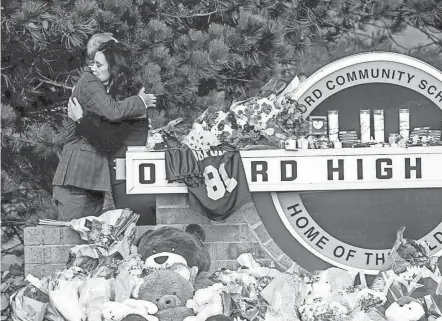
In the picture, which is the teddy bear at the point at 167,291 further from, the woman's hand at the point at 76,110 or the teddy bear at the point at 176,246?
the woman's hand at the point at 76,110

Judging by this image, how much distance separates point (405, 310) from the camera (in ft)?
17.3

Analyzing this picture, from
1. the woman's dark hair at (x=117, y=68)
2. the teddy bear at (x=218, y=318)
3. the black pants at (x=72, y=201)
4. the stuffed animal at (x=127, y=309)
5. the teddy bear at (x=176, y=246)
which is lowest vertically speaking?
the teddy bear at (x=218, y=318)

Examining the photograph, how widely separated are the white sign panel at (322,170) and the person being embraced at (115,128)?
0.52 feet

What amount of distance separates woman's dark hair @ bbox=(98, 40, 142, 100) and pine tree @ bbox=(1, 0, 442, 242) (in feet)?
3.45

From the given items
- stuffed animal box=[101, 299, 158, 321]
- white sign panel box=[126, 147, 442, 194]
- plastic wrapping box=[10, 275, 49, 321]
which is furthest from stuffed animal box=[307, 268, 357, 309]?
plastic wrapping box=[10, 275, 49, 321]

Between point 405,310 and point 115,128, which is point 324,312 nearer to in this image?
point 405,310

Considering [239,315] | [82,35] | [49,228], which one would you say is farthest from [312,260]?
[82,35]

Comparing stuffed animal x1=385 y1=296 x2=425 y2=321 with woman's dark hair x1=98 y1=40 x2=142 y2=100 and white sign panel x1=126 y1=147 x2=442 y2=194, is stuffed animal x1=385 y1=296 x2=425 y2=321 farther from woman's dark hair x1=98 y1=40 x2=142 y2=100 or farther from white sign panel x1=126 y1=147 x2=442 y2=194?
woman's dark hair x1=98 y1=40 x2=142 y2=100

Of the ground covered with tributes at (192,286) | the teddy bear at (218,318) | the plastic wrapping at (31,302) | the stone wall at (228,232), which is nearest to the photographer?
the teddy bear at (218,318)

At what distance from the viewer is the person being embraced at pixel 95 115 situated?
6.03m

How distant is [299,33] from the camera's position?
8.14 meters

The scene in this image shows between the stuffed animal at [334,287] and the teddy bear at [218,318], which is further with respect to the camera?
the stuffed animal at [334,287]

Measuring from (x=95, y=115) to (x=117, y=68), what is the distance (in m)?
0.30

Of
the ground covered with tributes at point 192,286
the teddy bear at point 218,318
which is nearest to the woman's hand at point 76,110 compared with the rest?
the ground covered with tributes at point 192,286
